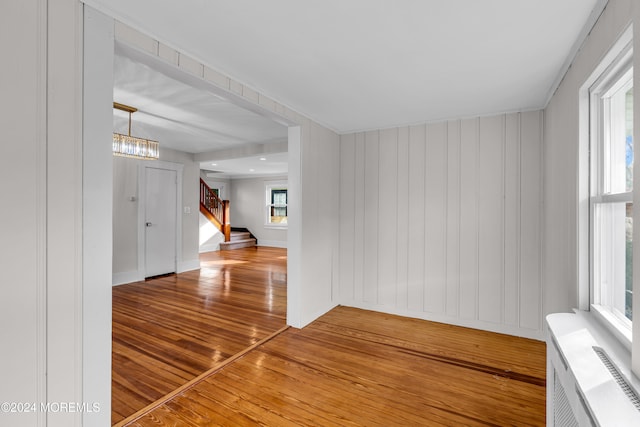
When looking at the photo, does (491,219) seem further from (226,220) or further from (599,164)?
(226,220)

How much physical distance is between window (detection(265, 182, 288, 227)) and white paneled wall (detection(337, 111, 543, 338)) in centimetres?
609

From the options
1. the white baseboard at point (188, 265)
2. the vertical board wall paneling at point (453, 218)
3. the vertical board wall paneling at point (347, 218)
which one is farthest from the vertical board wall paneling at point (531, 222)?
the white baseboard at point (188, 265)

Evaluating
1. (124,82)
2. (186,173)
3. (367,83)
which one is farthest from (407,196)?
(186,173)

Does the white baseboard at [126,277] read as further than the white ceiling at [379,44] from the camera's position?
Yes

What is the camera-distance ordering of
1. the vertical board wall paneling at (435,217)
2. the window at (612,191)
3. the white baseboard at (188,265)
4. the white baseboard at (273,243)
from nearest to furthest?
the window at (612,191) < the vertical board wall paneling at (435,217) < the white baseboard at (188,265) < the white baseboard at (273,243)

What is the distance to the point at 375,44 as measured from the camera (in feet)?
6.27

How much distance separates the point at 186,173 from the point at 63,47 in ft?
16.4

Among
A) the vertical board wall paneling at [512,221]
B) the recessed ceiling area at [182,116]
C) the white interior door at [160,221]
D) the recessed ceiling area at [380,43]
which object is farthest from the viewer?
the white interior door at [160,221]

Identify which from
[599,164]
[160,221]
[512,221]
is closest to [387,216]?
[512,221]

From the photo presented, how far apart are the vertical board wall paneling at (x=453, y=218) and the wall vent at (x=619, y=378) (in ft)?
7.32

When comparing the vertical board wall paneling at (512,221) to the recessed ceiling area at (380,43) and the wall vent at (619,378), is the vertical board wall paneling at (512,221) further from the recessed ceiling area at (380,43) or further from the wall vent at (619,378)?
the wall vent at (619,378)

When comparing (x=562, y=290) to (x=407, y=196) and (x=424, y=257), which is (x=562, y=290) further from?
(x=407, y=196)

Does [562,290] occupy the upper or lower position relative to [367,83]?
lower

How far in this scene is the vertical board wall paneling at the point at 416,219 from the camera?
360cm
